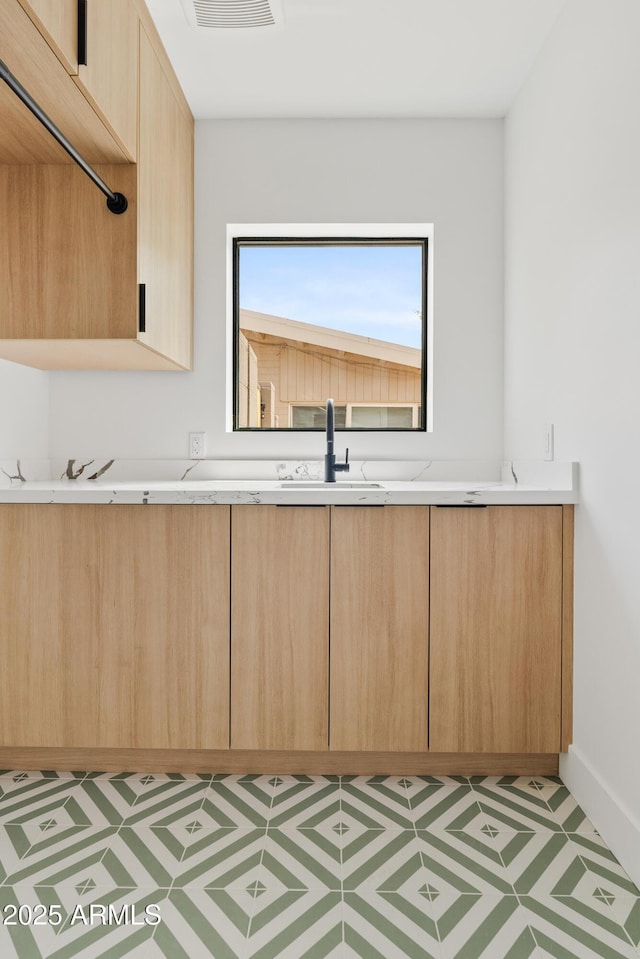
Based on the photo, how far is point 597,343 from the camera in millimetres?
1610

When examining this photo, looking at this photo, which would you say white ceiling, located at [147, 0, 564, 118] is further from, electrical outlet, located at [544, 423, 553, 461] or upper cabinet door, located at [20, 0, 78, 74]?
electrical outlet, located at [544, 423, 553, 461]

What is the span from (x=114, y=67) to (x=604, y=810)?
92.1 inches

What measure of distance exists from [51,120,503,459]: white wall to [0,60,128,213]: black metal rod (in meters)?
0.63

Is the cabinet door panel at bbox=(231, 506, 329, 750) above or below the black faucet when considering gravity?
below

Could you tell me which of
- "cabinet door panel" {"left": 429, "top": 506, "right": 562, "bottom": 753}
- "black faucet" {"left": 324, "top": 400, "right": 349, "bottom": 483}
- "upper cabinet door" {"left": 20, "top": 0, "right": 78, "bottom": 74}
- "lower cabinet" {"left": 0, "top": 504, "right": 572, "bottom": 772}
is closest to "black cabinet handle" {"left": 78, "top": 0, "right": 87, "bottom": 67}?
"upper cabinet door" {"left": 20, "top": 0, "right": 78, "bottom": 74}

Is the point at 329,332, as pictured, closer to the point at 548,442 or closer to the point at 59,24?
the point at 548,442

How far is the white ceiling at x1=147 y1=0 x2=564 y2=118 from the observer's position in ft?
6.05

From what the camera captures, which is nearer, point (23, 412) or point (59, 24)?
point (59, 24)

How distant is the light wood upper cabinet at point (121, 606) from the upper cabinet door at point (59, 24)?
1125mm

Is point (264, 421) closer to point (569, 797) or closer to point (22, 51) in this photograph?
point (22, 51)

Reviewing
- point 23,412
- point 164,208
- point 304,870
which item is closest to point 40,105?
point 164,208

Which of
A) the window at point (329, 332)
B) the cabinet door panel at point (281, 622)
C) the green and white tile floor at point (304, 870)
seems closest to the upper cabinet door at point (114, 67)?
the window at point (329, 332)

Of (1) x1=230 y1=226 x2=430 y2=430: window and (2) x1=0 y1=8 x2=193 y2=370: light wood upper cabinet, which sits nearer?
(2) x1=0 y1=8 x2=193 y2=370: light wood upper cabinet

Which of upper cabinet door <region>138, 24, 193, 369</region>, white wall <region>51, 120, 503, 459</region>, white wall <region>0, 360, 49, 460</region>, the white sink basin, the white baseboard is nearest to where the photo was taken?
the white baseboard
